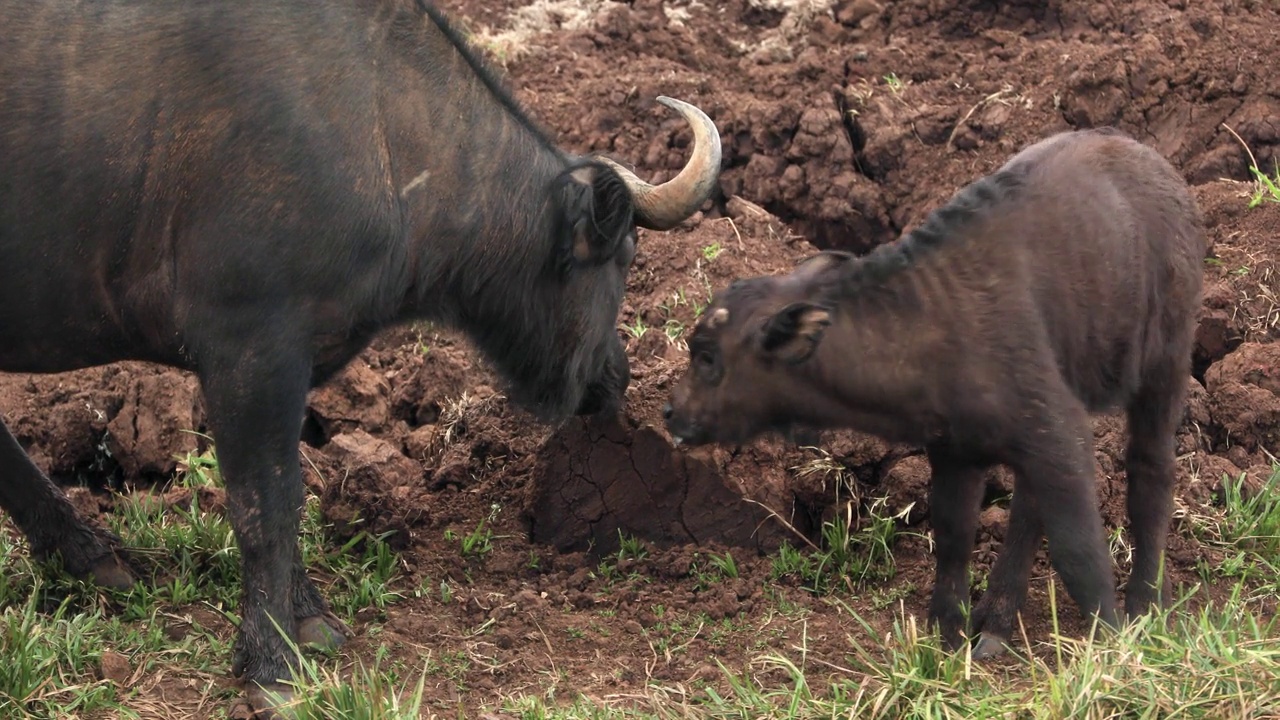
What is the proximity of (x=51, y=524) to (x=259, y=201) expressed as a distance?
1976 mm

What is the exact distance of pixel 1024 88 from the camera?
898cm

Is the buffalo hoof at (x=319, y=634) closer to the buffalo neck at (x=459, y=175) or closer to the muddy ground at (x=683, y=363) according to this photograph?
the muddy ground at (x=683, y=363)

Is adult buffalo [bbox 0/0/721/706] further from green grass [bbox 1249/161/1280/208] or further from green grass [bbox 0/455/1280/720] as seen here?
green grass [bbox 1249/161/1280/208]

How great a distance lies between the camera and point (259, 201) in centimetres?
543

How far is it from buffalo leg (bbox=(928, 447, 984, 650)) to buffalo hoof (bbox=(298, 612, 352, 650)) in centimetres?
219

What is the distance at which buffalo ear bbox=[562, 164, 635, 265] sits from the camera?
6.01 m

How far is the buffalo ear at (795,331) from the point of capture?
539 centimetres

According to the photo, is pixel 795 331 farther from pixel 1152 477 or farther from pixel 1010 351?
pixel 1152 477

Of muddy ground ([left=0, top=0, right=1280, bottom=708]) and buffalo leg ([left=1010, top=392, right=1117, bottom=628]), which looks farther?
muddy ground ([left=0, top=0, right=1280, bottom=708])

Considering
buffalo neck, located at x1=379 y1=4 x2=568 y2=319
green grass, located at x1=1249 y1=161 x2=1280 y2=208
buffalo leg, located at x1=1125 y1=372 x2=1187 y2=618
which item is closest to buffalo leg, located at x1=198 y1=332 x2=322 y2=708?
buffalo neck, located at x1=379 y1=4 x2=568 y2=319

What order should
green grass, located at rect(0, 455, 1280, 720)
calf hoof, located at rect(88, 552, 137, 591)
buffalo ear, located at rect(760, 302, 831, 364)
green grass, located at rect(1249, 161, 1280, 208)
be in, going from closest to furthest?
green grass, located at rect(0, 455, 1280, 720) < buffalo ear, located at rect(760, 302, 831, 364) < calf hoof, located at rect(88, 552, 137, 591) < green grass, located at rect(1249, 161, 1280, 208)

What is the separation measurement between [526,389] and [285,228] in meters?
1.35

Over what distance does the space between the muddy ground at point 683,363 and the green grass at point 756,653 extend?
10 cm

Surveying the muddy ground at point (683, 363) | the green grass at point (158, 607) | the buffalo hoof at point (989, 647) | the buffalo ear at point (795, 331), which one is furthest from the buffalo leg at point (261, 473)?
the buffalo hoof at point (989, 647)
